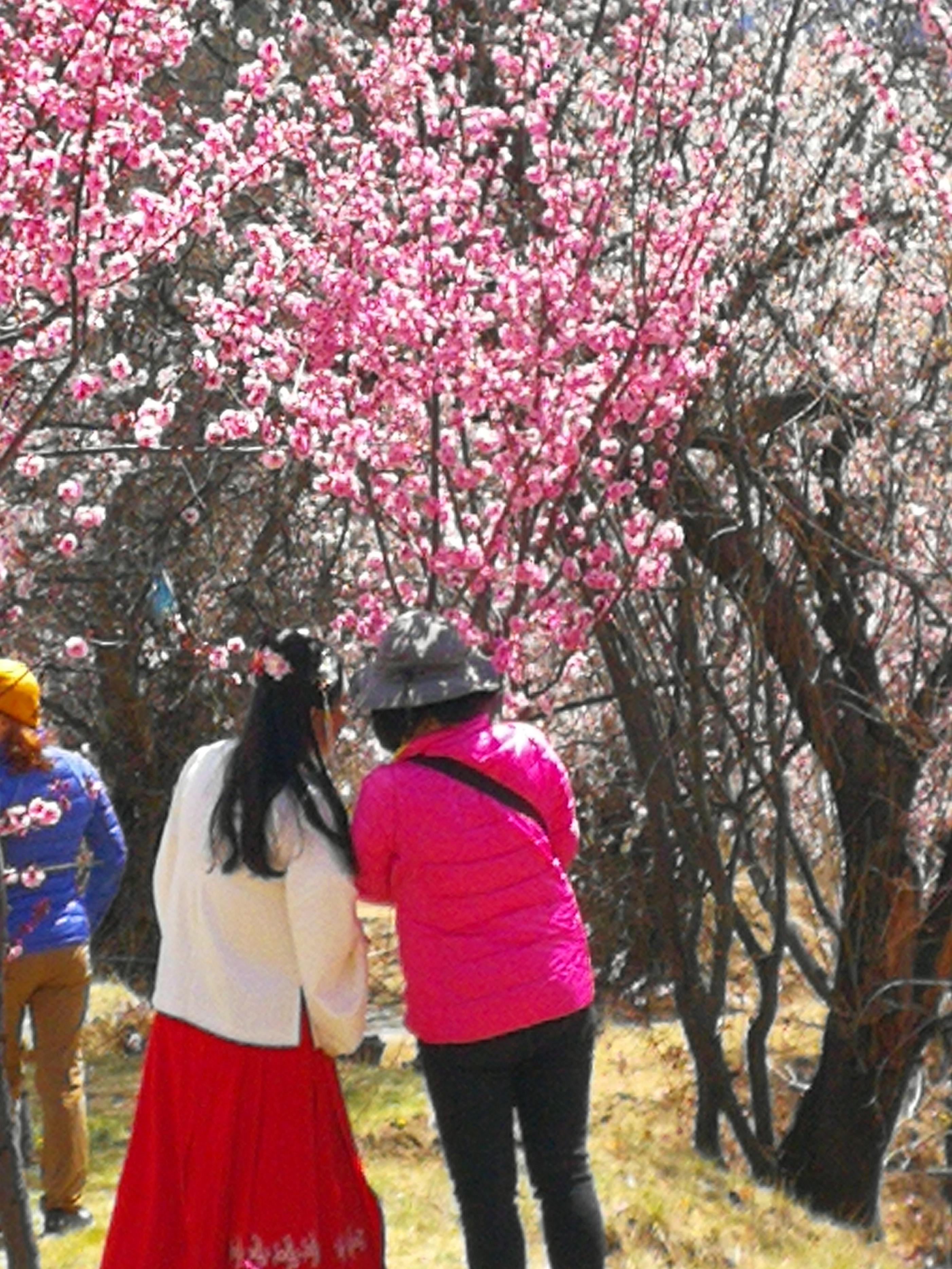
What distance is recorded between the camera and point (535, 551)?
616 centimetres

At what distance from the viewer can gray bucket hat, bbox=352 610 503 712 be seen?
13.9 ft

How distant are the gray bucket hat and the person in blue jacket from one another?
173cm

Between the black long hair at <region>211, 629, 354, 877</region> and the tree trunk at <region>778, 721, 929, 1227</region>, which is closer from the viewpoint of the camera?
the black long hair at <region>211, 629, 354, 877</region>

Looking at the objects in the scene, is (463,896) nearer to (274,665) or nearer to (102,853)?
(274,665)

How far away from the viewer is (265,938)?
4.12 meters

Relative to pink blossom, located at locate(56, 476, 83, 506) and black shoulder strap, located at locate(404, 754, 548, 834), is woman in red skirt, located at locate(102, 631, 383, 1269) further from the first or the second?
pink blossom, located at locate(56, 476, 83, 506)

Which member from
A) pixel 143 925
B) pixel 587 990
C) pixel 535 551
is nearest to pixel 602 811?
pixel 143 925

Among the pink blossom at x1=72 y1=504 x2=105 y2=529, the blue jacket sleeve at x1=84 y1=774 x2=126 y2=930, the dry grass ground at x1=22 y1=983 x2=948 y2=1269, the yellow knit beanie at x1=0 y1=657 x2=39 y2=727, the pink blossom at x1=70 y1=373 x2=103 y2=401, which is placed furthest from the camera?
the dry grass ground at x1=22 y1=983 x2=948 y2=1269

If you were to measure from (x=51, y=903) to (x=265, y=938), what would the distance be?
187cm

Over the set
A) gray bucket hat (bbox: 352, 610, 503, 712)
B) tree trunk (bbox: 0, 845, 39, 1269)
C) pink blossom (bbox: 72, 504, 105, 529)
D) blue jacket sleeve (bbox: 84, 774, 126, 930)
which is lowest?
tree trunk (bbox: 0, 845, 39, 1269)

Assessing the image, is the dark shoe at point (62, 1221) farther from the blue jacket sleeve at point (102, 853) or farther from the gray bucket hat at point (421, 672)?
the gray bucket hat at point (421, 672)

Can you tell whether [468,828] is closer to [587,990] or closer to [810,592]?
[587,990]

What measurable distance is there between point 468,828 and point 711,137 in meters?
4.34

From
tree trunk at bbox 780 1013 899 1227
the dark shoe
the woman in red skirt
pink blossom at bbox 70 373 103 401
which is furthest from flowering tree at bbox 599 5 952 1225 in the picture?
the woman in red skirt
